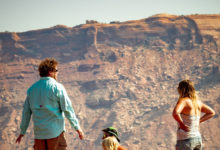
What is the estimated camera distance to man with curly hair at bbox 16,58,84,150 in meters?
4.75

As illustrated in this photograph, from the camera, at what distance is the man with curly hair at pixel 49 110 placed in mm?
4750

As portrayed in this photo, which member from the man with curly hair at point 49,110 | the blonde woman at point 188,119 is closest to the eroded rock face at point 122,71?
the blonde woman at point 188,119

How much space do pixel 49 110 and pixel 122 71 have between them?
42615mm

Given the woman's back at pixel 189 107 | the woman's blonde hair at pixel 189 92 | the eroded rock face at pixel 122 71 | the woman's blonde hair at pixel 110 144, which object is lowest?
the eroded rock face at pixel 122 71

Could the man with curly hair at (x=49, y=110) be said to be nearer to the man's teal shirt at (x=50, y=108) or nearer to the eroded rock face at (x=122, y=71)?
the man's teal shirt at (x=50, y=108)

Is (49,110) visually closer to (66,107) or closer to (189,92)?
(66,107)

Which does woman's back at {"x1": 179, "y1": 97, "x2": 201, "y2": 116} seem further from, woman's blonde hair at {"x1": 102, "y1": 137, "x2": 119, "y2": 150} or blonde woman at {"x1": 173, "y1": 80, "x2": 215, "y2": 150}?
woman's blonde hair at {"x1": 102, "y1": 137, "x2": 119, "y2": 150}

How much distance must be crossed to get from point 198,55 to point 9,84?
2482 centimetres

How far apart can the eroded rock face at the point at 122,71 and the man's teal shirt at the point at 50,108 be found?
30303mm

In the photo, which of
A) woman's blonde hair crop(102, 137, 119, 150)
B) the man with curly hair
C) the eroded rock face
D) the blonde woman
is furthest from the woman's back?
the eroded rock face

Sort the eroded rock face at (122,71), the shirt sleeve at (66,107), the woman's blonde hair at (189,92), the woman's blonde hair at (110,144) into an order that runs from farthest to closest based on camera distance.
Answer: the eroded rock face at (122,71)
the woman's blonde hair at (189,92)
the shirt sleeve at (66,107)
the woman's blonde hair at (110,144)

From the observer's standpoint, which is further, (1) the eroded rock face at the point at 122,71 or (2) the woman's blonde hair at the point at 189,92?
(1) the eroded rock face at the point at 122,71

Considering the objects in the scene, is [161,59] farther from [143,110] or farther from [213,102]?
[213,102]

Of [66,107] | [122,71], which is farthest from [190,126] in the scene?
[122,71]
